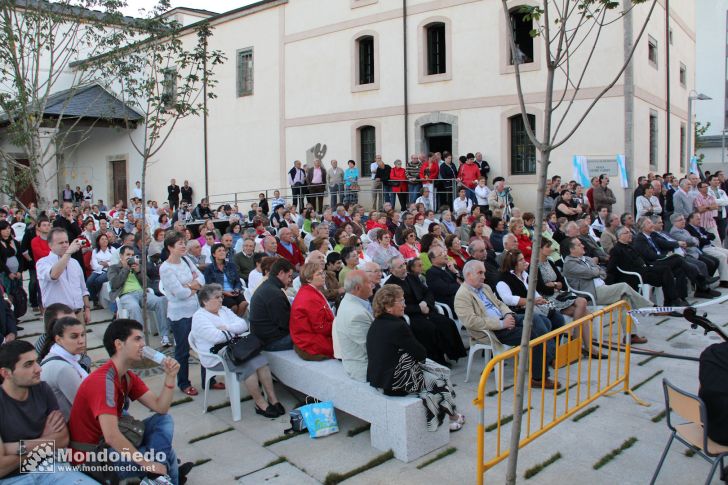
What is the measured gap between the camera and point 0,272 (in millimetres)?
8500

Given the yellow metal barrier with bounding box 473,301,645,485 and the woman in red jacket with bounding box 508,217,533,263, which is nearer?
the yellow metal barrier with bounding box 473,301,645,485

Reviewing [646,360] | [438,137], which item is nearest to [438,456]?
[646,360]

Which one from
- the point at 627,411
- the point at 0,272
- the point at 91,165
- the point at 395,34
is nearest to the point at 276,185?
the point at 395,34

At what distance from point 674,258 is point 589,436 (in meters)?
5.64

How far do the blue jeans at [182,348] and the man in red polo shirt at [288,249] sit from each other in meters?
3.49

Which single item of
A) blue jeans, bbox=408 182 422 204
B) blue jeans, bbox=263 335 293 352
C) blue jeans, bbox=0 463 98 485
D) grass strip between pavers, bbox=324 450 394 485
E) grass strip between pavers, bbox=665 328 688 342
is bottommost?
grass strip between pavers, bbox=324 450 394 485

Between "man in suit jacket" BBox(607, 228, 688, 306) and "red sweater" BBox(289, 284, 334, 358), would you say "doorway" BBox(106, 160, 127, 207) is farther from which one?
"red sweater" BBox(289, 284, 334, 358)

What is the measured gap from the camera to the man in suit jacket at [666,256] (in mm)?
9742

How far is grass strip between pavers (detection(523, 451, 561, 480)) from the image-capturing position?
177 inches

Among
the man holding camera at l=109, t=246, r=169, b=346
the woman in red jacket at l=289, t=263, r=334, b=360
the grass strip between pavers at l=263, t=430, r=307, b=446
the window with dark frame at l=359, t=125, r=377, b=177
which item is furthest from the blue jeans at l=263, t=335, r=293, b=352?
the window with dark frame at l=359, t=125, r=377, b=177

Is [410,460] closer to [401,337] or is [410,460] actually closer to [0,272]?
[401,337]

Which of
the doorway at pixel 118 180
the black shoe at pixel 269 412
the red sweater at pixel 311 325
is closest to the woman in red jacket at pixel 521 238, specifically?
the red sweater at pixel 311 325

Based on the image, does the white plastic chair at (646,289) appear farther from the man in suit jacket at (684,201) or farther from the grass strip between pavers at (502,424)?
the man in suit jacket at (684,201)

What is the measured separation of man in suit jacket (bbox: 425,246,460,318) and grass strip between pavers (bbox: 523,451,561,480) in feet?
9.65
